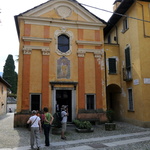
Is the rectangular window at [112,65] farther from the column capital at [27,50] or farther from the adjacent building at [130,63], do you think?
the column capital at [27,50]

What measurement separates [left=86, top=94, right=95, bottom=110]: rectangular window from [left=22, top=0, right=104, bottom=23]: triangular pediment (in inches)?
267

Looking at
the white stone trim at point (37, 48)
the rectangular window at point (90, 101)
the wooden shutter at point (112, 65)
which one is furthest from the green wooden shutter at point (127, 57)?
the white stone trim at point (37, 48)

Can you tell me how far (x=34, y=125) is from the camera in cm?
785

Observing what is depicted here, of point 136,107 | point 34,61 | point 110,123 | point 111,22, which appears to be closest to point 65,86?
point 34,61

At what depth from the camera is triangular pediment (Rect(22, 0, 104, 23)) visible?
50.5 ft

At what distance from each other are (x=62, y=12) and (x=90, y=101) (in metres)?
8.21

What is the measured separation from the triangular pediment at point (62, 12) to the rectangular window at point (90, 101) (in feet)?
22.3

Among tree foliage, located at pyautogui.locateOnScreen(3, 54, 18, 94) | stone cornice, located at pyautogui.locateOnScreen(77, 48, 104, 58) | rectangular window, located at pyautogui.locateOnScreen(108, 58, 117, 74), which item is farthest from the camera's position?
tree foliage, located at pyautogui.locateOnScreen(3, 54, 18, 94)

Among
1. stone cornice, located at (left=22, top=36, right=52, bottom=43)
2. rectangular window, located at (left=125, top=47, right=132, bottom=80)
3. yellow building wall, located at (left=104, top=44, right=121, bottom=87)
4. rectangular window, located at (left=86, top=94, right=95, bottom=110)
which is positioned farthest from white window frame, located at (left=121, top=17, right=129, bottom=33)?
stone cornice, located at (left=22, top=36, right=52, bottom=43)

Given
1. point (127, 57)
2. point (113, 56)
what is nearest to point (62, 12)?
point (113, 56)

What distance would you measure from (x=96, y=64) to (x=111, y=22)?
526 centimetres

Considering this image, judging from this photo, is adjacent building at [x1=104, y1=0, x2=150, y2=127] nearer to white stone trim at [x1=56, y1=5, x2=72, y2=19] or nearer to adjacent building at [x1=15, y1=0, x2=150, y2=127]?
adjacent building at [x1=15, y1=0, x2=150, y2=127]

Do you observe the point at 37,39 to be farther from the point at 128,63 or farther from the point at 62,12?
the point at 128,63

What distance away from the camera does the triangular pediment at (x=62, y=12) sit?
50.5ft
